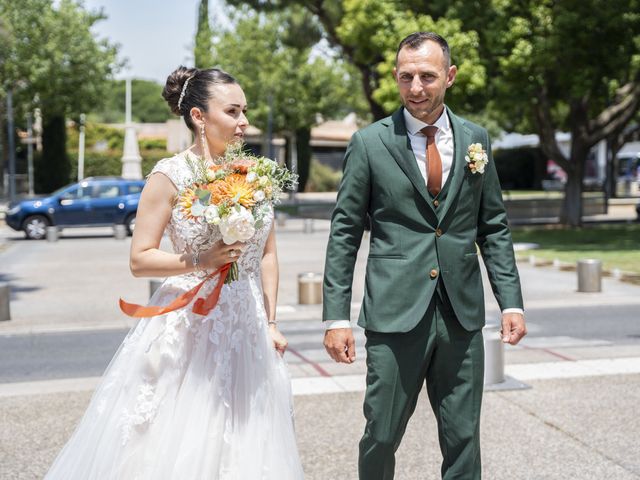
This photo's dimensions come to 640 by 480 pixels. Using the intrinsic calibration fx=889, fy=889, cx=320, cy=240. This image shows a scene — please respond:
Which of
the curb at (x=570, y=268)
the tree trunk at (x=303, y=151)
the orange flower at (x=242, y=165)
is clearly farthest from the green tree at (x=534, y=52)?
the tree trunk at (x=303, y=151)

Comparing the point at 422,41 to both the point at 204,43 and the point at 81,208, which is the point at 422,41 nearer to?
the point at 81,208

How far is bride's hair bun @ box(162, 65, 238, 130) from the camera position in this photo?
364 centimetres

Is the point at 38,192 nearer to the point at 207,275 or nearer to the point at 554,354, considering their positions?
the point at 554,354

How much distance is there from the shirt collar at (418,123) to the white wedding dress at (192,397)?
70cm

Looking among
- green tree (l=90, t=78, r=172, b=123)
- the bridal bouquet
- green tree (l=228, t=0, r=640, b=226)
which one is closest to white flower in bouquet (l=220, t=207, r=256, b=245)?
the bridal bouquet

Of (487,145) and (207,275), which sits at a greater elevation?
(487,145)

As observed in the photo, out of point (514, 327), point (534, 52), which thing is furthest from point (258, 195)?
point (534, 52)

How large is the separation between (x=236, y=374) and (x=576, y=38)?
21.0 metres

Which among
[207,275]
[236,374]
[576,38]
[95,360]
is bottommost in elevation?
[95,360]

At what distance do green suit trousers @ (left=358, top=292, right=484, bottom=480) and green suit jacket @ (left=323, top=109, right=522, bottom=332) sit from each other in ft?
0.24

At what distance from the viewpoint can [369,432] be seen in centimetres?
359

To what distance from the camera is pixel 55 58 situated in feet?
138

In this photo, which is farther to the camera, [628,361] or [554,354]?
[554,354]

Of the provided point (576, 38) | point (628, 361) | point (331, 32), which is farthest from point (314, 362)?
point (331, 32)
